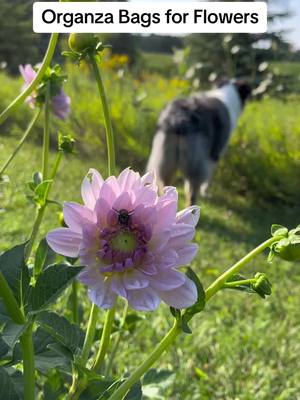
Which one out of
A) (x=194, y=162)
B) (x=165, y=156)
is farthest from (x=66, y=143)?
(x=194, y=162)

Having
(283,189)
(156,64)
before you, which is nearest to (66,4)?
(283,189)

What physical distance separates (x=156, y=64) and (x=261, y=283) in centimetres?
1869

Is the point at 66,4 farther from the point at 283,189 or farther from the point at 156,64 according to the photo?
the point at 156,64

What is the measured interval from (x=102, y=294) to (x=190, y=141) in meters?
3.33

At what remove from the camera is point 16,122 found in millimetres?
6117

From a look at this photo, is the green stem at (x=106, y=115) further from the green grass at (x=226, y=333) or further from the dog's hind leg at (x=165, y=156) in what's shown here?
the dog's hind leg at (x=165, y=156)

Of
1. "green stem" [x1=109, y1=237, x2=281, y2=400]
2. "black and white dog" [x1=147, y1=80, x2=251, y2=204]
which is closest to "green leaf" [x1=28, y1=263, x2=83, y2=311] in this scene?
"green stem" [x1=109, y1=237, x2=281, y2=400]

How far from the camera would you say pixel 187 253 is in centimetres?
56

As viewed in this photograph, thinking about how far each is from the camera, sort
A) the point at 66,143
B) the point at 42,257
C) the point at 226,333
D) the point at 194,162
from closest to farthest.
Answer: the point at 42,257 → the point at 66,143 → the point at 226,333 → the point at 194,162

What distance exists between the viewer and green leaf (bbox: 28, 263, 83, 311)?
0.55 metres

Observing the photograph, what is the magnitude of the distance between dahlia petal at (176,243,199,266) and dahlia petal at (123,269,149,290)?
0.04 meters

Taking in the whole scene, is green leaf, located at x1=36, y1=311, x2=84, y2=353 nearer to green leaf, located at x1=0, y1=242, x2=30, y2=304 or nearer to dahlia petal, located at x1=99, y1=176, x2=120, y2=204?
green leaf, located at x1=0, y1=242, x2=30, y2=304

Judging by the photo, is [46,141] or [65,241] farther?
[46,141]

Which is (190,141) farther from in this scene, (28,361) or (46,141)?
(28,361)
